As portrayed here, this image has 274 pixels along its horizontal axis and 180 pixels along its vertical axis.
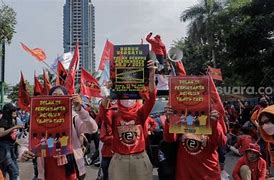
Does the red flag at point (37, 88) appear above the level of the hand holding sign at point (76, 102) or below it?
above

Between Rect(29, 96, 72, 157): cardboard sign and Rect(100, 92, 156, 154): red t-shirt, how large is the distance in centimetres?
44

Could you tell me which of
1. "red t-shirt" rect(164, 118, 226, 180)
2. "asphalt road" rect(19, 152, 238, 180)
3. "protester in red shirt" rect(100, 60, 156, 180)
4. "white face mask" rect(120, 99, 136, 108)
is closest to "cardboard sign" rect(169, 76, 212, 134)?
"red t-shirt" rect(164, 118, 226, 180)

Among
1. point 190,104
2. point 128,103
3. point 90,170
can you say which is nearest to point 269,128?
point 190,104

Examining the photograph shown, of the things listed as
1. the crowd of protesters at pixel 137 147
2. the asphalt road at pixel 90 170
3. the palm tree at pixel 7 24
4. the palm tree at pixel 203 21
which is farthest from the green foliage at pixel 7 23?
the palm tree at pixel 203 21

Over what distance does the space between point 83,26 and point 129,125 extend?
55.5ft

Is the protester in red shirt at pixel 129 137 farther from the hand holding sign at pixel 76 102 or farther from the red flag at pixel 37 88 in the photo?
the red flag at pixel 37 88

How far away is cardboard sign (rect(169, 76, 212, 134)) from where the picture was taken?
14.0 feet

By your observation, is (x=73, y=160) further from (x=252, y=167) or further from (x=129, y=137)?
(x=252, y=167)

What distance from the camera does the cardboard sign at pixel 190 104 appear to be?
4262 mm

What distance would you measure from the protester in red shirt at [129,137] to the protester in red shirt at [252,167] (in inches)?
62.8

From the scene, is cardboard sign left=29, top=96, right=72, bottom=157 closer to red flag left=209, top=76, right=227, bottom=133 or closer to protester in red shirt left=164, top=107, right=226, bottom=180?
protester in red shirt left=164, top=107, right=226, bottom=180

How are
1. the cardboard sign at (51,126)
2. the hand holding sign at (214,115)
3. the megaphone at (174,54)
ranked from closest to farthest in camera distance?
the hand holding sign at (214,115) → the cardboard sign at (51,126) → the megaphone at (174,54)

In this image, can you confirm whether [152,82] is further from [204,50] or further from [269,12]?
[204,50]

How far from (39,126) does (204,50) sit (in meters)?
36.8
